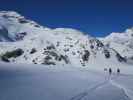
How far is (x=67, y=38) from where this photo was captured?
Result: 141 m

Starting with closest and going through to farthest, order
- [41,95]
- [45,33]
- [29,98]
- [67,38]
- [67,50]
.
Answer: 1. [29,98]
2. [41,95]
3. [67,50]
4. [67,38]
5. [45,33]

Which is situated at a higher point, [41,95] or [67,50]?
[67,50]

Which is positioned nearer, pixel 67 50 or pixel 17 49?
pixel 17 49

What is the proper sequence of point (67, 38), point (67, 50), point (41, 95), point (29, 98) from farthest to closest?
1. point (67, 38)
2. point (67, 50)
3. point (41, 95)
4. point (29, 98)

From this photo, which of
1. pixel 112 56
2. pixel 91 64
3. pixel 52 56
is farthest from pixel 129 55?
pixel 52 56

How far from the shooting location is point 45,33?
516 ft

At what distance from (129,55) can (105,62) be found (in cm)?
5234

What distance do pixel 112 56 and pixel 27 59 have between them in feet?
130

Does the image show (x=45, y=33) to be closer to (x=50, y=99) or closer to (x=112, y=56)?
(x=112, y=56)

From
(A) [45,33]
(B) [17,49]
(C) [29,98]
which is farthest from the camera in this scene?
(A) [45,33]

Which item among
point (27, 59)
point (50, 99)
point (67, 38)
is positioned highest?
point (67, 38)

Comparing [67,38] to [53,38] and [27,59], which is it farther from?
[27,59]

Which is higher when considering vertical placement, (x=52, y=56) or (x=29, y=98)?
(x=52, y=56)

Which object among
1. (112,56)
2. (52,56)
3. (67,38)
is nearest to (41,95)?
(52,56)
